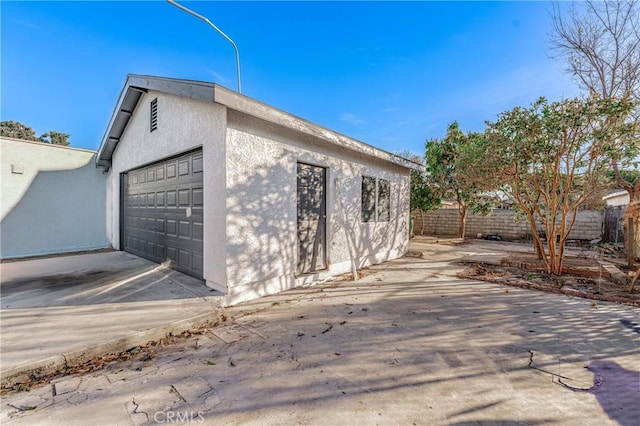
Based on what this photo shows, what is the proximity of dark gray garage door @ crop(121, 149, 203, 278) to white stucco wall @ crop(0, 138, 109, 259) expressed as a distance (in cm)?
255

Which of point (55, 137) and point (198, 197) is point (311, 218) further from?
point (55, 137)

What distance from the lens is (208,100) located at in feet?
12.9

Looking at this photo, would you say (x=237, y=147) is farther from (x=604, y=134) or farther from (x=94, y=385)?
(x=604, y=134)

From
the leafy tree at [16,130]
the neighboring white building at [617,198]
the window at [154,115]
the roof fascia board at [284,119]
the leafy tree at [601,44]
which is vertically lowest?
the neighboring white building at [617,198]

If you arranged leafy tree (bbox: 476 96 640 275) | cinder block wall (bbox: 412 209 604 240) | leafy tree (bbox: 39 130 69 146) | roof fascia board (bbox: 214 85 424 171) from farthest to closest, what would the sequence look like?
leafy tree (bbox: 39 130 69 146) → cinder block wall (bbox: 412 209 604 240) → leafy tree (bbox: 476 96 640 275) → roof fascia board (bbox: 214 85 424 171)

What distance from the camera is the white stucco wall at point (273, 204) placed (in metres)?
4.31

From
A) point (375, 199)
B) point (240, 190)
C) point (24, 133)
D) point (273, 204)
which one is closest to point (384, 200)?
point (375, 199)

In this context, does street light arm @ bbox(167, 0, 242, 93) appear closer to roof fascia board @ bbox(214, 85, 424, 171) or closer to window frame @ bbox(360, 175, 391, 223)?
roof fascia board @ bbox(214, 85, 424, 171)

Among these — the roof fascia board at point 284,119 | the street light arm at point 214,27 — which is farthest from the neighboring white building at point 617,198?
the street light arm at point 214,27

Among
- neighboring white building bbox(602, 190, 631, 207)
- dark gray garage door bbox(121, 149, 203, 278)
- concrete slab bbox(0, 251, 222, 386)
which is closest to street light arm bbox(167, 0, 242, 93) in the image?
dark gray garage door bbox(121, 149, 203, 278)

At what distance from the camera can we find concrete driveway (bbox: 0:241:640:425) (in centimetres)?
191

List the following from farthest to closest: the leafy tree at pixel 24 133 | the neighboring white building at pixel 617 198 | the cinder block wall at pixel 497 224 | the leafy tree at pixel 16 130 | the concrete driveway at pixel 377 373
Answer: the leafy tree at pixel 24 133, the leafy tree at pixel 16 130, the neighboring white building at pixel 617 198, the cinder block wall at pixel 497 224, the concrete driveway at pixel 377 373

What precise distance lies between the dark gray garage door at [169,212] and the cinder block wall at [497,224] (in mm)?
10550

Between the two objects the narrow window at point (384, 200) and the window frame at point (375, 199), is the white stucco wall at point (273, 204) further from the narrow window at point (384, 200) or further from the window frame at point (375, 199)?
the narrow window at point (384, 200)
